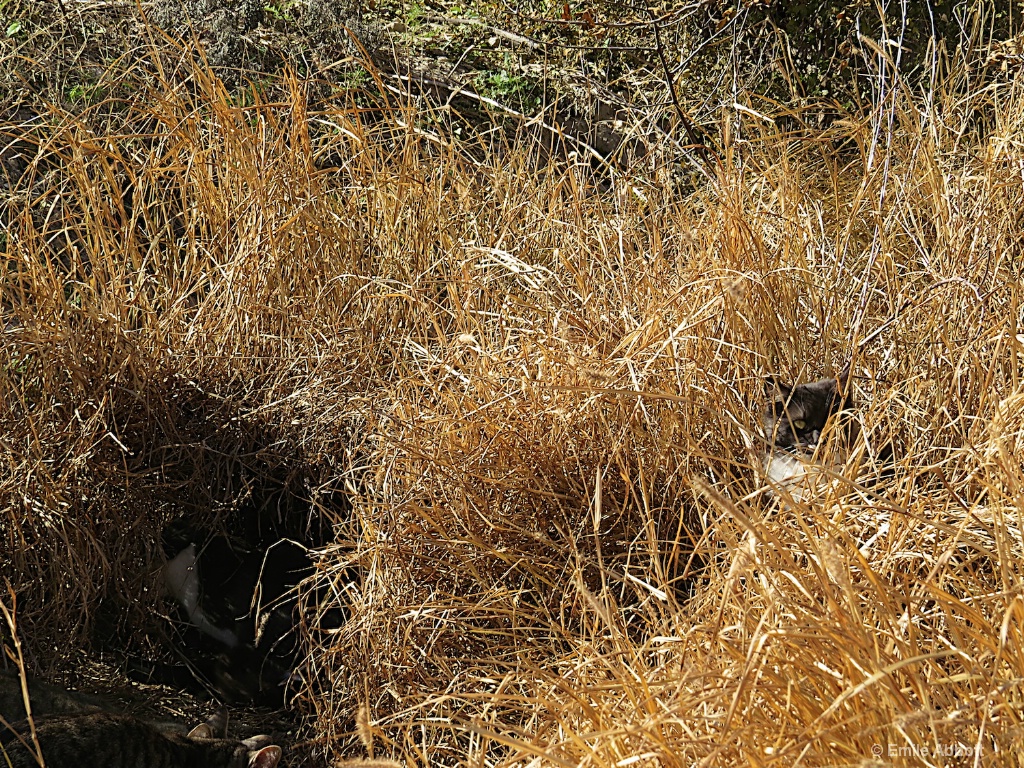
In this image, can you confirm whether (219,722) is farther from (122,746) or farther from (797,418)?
(797,418)

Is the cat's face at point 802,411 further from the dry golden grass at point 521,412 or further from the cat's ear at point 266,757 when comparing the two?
the cat's ear at point 266,757

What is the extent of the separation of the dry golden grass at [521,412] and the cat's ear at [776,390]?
0.11ft

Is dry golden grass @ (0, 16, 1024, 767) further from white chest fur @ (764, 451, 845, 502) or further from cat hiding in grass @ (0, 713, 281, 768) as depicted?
cat hiding in grass @ (0, 713, 281, 768)

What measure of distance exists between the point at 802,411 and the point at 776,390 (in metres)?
0.07

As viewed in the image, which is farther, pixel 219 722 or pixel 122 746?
pixel 219 722

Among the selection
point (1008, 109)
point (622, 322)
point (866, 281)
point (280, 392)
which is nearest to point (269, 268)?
point (280, 392)

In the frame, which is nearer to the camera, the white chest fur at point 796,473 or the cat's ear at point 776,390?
the white chest fur at point 796,473

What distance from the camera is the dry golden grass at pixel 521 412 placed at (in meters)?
1.83

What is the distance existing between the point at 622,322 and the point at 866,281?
556 mm

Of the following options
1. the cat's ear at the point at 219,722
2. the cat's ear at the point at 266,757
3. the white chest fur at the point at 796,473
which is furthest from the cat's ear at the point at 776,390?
the cat's ear at the point at 219,722

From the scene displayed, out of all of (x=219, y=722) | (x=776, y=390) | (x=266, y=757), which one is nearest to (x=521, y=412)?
(x=776, y=390)

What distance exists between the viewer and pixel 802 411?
235cm

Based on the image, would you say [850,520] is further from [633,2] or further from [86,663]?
[633,2]

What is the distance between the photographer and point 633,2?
456 cm
